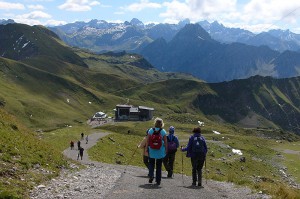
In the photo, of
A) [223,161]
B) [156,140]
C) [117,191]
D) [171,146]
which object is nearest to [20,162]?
[117,191]

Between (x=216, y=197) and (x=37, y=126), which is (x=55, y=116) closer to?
(x=37, y=126)

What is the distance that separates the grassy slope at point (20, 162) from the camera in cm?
1681

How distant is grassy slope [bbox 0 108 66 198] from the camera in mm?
16812

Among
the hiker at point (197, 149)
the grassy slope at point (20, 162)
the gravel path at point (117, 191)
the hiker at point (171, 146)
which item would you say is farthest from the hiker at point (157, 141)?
the grassy slope at point (20, 162)

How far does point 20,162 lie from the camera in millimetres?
22141

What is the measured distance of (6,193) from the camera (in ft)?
47.6

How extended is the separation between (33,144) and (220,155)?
71863 mm

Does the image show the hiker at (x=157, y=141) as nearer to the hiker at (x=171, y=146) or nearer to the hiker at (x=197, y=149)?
the hiker at (x=197, y=149)

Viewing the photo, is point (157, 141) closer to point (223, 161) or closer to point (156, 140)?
point (156, 140)

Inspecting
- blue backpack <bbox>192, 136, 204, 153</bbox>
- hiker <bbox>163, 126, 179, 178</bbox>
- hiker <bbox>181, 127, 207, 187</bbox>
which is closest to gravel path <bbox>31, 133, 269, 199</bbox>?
hiker <bbox>181, 127, 207, 187</bbox>

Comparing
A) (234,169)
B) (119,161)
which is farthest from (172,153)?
(234,169)

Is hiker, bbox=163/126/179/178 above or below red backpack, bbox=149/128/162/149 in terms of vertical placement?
below

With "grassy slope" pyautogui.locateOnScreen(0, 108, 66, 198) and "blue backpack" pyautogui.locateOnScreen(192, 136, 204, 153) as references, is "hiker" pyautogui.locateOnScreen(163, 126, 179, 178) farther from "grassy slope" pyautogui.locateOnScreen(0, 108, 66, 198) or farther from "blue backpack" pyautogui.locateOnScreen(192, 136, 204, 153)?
"grassy slope" pyautogui.locateOnScreen(0, 108, 66, 198)

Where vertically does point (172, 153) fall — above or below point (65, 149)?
above
